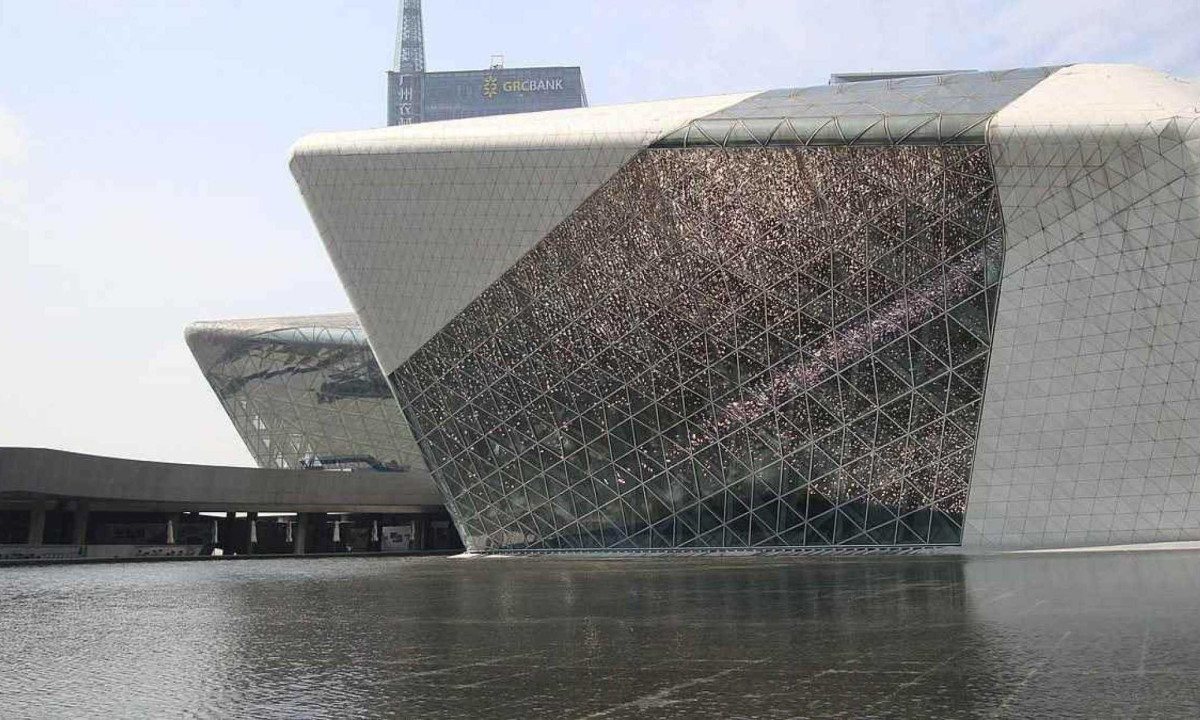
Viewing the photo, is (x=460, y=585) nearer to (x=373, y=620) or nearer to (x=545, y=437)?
(x=373, y=620)

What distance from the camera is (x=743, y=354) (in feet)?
87.0

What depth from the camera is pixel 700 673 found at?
5.68 m

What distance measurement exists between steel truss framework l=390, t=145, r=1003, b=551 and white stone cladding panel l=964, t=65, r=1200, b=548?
0.80 meters

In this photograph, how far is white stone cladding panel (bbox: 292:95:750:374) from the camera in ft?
85.7

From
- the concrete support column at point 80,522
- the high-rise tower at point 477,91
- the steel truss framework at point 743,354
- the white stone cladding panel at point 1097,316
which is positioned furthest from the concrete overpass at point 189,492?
the high-rise tower at point 477,91

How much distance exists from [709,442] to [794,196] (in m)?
6.75

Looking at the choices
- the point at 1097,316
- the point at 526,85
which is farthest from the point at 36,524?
the point at 526,85

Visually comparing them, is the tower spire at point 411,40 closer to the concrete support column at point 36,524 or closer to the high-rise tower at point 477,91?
the high-rise tower at point 477,91

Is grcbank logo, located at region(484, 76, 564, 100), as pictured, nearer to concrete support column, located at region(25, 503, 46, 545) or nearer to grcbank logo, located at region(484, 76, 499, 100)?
grcbank logo, located at region(484, 76, 499, 100)

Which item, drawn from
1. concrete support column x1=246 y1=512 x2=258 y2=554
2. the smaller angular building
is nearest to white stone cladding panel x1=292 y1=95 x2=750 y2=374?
the smaller angular building

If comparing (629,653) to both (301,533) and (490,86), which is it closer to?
(301,533)

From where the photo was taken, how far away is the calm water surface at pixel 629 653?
15.6 feet

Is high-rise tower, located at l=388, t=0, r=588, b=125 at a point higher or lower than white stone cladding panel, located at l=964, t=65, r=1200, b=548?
higher

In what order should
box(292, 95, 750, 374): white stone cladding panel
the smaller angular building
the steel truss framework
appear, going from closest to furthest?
the steel truss framework → box(292, 95, 750, 374): white stone cladding panel → the smaller angular building
